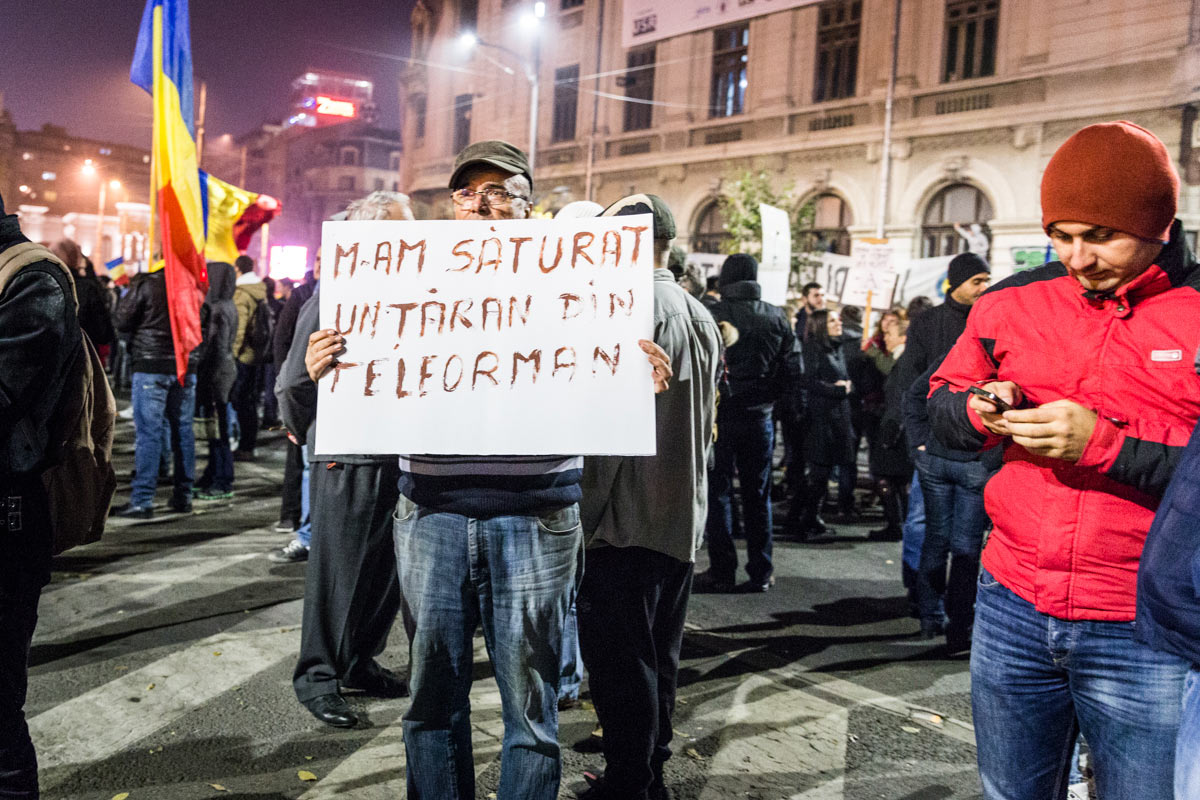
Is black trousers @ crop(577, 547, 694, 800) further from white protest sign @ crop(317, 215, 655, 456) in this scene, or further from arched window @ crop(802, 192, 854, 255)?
arched window @ crop(802, 192, 854, 255)

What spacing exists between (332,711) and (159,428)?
4567mm

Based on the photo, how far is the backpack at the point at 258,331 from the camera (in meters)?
10.2

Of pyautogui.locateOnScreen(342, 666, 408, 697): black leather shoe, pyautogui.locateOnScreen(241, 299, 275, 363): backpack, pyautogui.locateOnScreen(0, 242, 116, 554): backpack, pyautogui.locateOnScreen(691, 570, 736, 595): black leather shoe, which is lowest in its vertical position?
pyautogui.locateOnScreen(342, 666, 408, 697): black leather shoe

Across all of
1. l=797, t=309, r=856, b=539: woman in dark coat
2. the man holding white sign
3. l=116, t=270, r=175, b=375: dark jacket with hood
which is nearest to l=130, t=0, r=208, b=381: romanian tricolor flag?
l=116, t=270, r=175, b=375: dark jacket with hood

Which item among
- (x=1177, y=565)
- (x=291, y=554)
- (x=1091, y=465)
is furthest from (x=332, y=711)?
(x=1177, y=565)

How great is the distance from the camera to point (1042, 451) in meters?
1.82

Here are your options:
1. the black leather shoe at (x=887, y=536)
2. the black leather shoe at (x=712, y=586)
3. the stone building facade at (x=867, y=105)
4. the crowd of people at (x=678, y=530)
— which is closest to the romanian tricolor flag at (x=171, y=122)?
the crowd of people at (x=678, y=530)

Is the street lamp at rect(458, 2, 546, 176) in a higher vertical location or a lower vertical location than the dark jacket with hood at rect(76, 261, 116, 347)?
higher

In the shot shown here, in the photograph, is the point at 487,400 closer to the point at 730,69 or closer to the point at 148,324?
the point at 148,324

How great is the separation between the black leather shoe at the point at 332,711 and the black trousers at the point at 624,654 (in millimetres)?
1196

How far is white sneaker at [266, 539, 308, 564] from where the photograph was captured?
6.16m

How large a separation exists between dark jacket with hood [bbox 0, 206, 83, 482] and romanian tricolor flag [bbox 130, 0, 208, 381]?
3.53 meters

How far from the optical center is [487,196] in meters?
2.63

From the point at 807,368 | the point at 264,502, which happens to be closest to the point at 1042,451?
the point at 807,368
